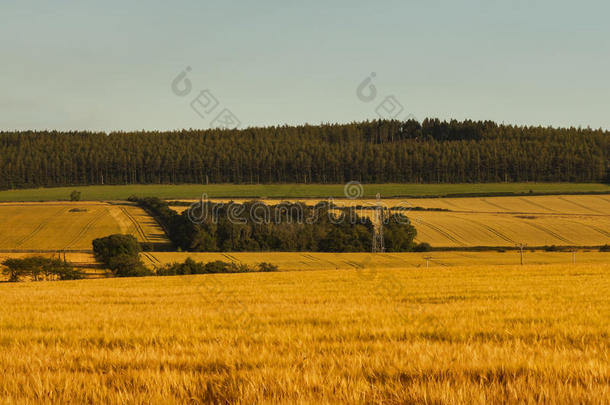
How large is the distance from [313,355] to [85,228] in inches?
3552

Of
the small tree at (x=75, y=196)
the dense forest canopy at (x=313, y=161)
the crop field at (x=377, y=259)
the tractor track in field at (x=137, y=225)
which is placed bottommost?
the crop field at (x=377, y=259)

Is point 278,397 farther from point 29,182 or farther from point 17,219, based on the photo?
point 29,182

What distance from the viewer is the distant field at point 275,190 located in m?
130

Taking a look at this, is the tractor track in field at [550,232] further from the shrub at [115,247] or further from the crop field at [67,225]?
the shrub at [115,247]

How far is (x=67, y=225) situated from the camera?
307ft

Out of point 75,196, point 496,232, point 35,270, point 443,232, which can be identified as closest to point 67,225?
point 75,196

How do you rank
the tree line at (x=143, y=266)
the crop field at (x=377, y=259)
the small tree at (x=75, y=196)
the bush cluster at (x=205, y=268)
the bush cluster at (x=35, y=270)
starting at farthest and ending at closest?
the small tree at (x=75, y=196) < the crop field at (x=377, y=259) < the tree line at (x=143, y=266) < the bush cluster at (x=205, y=268) < the bush cluster at (x=35, y=270)

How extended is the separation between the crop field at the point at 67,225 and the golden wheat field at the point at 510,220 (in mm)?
11790

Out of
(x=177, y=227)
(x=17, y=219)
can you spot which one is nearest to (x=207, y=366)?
(x=177, y=227)

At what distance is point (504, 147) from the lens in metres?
168

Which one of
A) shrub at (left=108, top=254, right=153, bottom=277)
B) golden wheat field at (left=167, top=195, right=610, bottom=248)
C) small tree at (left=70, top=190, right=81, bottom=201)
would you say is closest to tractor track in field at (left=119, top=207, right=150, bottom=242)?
golden wheat field at (left=167, top=195, right=610, bottom=248)

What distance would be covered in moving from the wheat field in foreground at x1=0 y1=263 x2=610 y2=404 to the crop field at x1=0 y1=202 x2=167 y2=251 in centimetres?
7311

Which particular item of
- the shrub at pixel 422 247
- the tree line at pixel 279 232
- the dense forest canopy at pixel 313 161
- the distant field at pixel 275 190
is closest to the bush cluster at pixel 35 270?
the tree line at pixel 279 232

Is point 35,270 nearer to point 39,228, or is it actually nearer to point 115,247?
point 115,247
